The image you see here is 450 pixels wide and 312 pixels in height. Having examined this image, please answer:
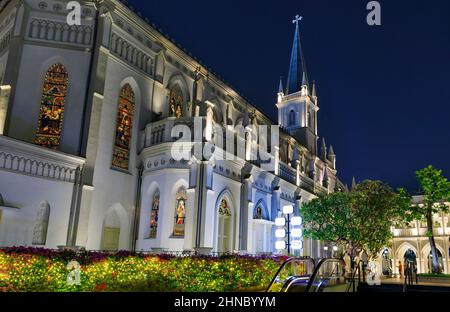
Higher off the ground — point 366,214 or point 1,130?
point 1,130

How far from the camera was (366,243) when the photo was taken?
33.7m

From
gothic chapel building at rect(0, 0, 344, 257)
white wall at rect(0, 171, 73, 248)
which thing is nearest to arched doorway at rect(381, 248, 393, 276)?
gothic chapel building at rect(0, 0, 344, 257)

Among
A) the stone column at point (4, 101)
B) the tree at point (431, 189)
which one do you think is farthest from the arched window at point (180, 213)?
the tree at point (431, 189)

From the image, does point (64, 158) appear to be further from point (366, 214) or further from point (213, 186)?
point (366, 214)

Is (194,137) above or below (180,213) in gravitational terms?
above

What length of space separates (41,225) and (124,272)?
6.81 m

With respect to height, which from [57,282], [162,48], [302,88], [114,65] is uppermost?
[302,88]

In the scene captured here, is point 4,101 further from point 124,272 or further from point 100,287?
point 100,287

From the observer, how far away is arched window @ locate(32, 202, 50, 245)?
19656mm

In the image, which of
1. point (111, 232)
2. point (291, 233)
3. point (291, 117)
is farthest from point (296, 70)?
point (111, 232)

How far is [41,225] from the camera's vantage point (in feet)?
65.3

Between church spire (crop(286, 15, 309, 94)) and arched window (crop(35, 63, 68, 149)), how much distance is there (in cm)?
4031
